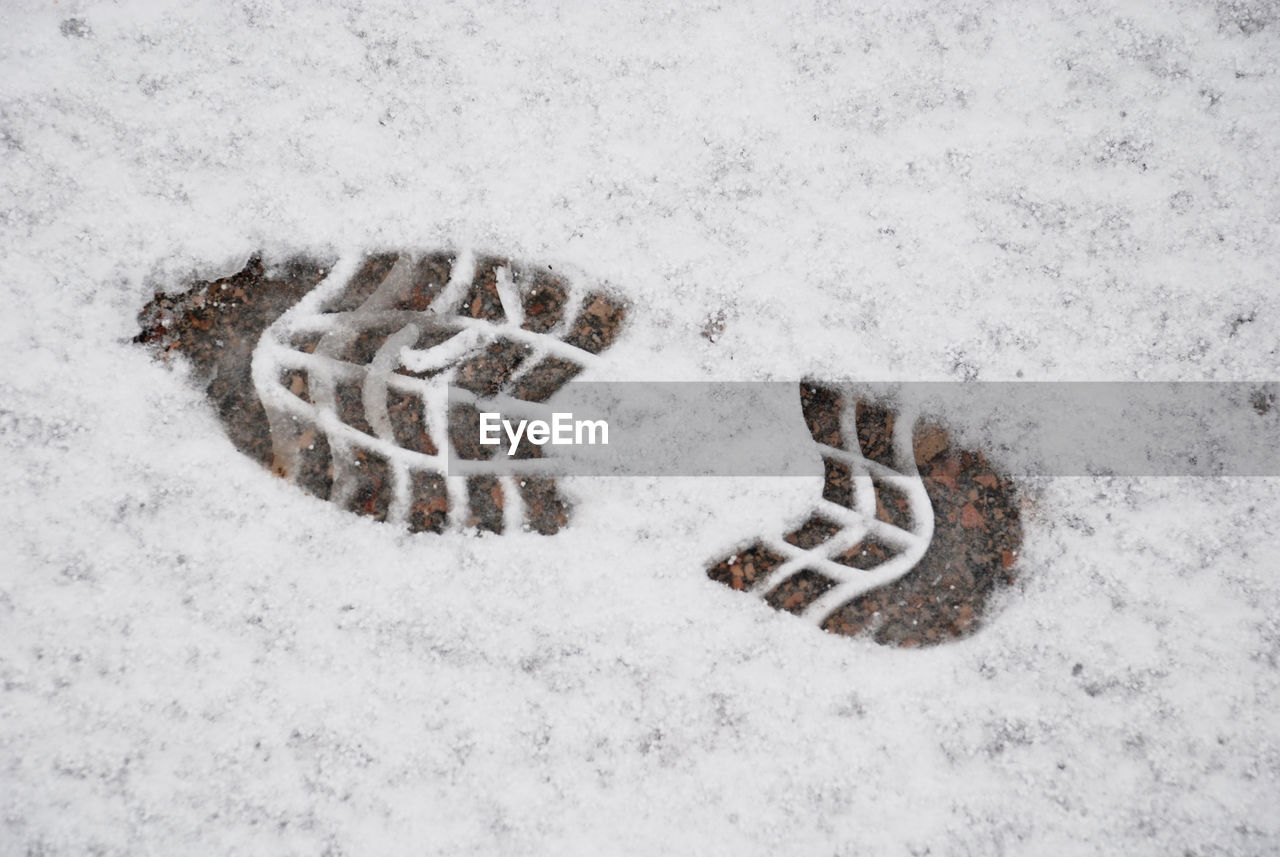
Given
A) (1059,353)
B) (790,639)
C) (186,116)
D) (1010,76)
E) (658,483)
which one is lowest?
(790,639)

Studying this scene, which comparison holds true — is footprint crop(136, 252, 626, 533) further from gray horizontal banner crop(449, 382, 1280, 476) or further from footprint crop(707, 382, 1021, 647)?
footprint crop(707, 382, 1021, 647)

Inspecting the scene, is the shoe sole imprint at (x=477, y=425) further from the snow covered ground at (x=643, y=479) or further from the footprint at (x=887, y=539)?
the snow covered ground at (x=643, y=479)

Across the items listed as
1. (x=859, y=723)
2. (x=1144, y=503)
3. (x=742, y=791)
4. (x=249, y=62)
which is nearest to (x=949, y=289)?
(x=1144, y=503)

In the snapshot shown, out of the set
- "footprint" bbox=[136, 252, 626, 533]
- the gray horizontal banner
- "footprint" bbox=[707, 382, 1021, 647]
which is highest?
"footprint" bbox=[136, 252, 626, 533]

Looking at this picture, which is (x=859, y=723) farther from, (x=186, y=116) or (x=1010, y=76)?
(x=186, y=116)

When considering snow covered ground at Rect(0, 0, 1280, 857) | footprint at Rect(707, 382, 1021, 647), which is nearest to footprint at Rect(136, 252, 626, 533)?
snow covered ground at Rect(0, 0, 1280, 857)
